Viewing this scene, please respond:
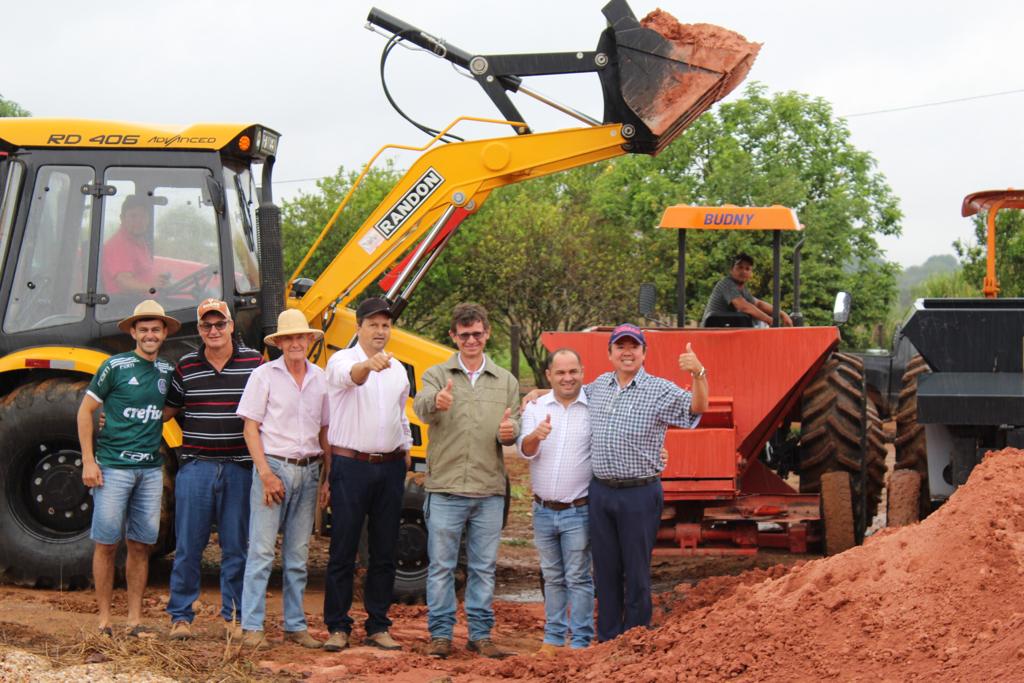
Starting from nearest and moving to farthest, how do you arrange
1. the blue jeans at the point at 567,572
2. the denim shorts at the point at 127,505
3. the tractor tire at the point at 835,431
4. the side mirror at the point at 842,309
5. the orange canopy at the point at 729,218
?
the blue jeans at the point at 567,572 < the denim shorts at the point at 127,505 < the tractor tire at the point at 835,431 < the side mirror at the point at 842,309 < the orange canopy at the point at 729,218

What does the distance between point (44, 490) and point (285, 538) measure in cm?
237

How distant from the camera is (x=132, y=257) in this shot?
888 centimetres

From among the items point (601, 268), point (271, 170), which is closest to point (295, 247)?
point (601, 268)

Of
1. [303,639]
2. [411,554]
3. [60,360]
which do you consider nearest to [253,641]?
[303,639]

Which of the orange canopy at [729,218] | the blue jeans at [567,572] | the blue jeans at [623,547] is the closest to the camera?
the blue jeans at [623,547]

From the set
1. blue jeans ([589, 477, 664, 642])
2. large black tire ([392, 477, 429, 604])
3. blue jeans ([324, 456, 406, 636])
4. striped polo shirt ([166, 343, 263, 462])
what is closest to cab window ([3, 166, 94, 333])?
striped polo shirt ([166, 343, 263, 462])

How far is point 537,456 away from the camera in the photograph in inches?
281

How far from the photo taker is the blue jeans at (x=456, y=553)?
719cm

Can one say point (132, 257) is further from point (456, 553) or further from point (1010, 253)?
point (1010, 253)

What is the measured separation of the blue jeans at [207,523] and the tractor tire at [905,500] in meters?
4.06

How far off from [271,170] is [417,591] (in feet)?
10.3

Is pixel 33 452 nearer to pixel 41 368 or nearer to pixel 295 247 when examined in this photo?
pixel 41 368

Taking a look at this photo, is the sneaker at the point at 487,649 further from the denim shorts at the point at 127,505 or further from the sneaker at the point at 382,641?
the denim shorts at the point at 127,505

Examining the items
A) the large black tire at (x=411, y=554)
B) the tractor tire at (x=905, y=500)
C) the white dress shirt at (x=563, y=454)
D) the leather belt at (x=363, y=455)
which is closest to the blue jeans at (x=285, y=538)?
the leather belt at (x=363, y=455)
